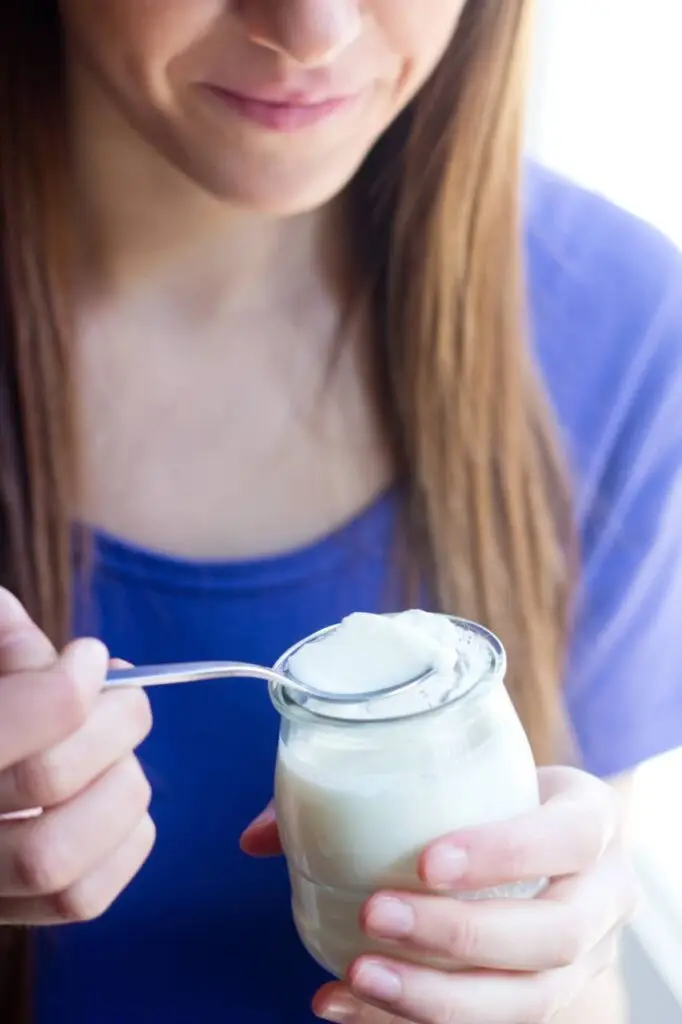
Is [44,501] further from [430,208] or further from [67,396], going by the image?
[430,208]

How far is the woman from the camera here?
61 cm

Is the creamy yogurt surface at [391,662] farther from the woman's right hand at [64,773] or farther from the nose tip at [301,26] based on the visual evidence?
the nose tip at [301,26]

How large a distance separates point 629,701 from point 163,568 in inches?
12.6

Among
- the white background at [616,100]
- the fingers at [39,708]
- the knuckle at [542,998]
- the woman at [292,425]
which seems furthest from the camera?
the white background at [616,100]

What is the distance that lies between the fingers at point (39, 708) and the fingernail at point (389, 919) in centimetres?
14

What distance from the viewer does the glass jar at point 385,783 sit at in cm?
42

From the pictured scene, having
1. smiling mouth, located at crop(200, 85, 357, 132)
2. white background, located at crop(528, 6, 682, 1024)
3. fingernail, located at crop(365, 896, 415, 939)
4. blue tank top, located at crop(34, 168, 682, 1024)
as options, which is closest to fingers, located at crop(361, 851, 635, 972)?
fingernail, located at crop(365, 896, 415, 939)

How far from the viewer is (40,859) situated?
1.32ft

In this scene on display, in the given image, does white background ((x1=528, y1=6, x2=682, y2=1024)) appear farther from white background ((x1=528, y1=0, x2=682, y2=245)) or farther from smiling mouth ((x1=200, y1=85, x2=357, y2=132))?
smiling mouth ((x1=200, y1=85, x2=357, y2=132))

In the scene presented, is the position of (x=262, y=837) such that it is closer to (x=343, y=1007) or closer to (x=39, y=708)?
(x=343, y=1007)

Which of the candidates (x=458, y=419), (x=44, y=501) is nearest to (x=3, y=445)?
(x=44, y=501)

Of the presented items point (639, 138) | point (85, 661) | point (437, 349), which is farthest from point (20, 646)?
point (639, 138)

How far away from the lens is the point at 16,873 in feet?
1.34

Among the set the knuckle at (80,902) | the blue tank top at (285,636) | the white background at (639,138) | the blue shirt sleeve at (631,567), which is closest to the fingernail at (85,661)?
the knuckle at (80,902)
